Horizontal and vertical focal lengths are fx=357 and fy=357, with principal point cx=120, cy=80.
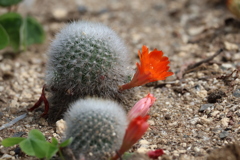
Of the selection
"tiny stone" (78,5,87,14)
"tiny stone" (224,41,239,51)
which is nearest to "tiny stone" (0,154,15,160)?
"tiny stone" (224,41,239,51)

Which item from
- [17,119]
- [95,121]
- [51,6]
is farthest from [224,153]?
[51,6]

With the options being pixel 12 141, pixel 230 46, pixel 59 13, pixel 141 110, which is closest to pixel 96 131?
pixel 141 110

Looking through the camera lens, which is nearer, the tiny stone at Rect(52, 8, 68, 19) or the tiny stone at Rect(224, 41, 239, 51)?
the tiny stone at Rect(224, 41, 239, 51)

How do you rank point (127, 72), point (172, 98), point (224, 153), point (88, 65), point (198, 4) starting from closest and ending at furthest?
point (224, 153) < point (88, 65) < point (127, 72) < point (172, 98) < point (198, 4)

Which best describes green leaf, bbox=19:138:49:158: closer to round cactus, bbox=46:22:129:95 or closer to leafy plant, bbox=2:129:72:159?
leafy plant, bbox=2:129:72:159

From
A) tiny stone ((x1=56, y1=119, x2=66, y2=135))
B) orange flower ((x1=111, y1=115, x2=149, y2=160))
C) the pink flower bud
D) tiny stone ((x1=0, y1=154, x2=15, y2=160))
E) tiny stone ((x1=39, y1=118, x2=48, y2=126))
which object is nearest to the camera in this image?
orange flower ((x1=111, y1=115, x2=149, y2=160))

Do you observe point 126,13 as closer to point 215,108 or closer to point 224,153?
point 215,108
